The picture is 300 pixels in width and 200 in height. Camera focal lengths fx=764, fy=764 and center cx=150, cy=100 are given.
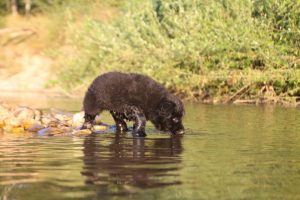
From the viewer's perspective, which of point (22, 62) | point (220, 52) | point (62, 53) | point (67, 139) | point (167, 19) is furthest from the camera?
point (22, 62)

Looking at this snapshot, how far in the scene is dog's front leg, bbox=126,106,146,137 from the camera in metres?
12.6

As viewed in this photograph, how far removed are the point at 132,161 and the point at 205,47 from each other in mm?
14276

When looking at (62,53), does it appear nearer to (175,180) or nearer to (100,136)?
(100,136)

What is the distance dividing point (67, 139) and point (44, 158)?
251 centimetres

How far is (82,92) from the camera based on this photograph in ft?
92.8

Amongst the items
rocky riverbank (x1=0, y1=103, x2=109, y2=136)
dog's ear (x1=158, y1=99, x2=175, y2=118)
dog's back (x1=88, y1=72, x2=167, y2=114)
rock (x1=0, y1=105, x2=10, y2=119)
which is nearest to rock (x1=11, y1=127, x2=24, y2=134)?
rocky riverbank (x1=0, y1=103, x2=109, y2=136)

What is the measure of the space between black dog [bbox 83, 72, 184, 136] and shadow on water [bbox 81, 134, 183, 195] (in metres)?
0.45

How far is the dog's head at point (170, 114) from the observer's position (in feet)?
41.7

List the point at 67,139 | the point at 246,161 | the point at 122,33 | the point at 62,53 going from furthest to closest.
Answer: the point at 62,53 → the point at 122,33 → the point at 67,139 → the point at 246,161

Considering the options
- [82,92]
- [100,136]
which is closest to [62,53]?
[82,92]

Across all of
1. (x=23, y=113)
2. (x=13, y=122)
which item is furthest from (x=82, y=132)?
(x=23, y=113)

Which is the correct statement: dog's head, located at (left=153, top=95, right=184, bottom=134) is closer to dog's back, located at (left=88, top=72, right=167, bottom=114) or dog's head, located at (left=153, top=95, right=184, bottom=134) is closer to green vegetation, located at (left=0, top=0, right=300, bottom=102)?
dog's back, located at (left=88, top=72, right=167, bottom=114)

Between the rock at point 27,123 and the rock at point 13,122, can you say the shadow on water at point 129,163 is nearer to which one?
the rock at point 27,123

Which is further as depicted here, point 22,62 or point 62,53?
point 22,62
